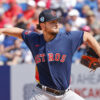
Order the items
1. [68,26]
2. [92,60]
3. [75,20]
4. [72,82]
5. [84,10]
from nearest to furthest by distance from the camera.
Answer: [92,60] < [72,82] < [68,26] < [75,20] < [84,10]

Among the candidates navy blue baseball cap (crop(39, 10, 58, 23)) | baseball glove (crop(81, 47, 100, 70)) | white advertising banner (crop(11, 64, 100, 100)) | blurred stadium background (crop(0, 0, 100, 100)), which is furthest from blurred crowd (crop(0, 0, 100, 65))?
navy blue baseball cap (crop(39, 10, 58, 23))

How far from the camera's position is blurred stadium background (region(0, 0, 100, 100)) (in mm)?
6414

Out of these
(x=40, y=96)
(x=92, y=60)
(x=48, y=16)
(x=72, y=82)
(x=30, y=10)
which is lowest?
(x=72, y=82)

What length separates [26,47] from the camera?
25.5 ft

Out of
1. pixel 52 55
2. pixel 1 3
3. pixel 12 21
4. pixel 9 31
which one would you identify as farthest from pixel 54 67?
pixel 1 3

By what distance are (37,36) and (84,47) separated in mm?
4043

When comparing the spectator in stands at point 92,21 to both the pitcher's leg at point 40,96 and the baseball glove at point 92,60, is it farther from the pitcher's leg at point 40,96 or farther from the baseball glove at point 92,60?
the pitcher's leg at point 40,96

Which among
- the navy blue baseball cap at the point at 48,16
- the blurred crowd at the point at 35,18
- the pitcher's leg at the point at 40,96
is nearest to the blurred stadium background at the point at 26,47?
the blurred crowd at the point at 35,18

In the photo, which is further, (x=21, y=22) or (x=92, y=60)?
(x=21, y=22)

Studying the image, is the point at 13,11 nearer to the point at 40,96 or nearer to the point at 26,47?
the point at 26,47

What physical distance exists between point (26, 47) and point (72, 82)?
1.75 meters

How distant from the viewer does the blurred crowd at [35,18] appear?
7690 mm

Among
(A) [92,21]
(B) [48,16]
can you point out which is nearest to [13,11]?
(A) [92,21]

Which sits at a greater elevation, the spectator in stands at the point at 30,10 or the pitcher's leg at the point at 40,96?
the pitcher's leg at the point at 40,96
